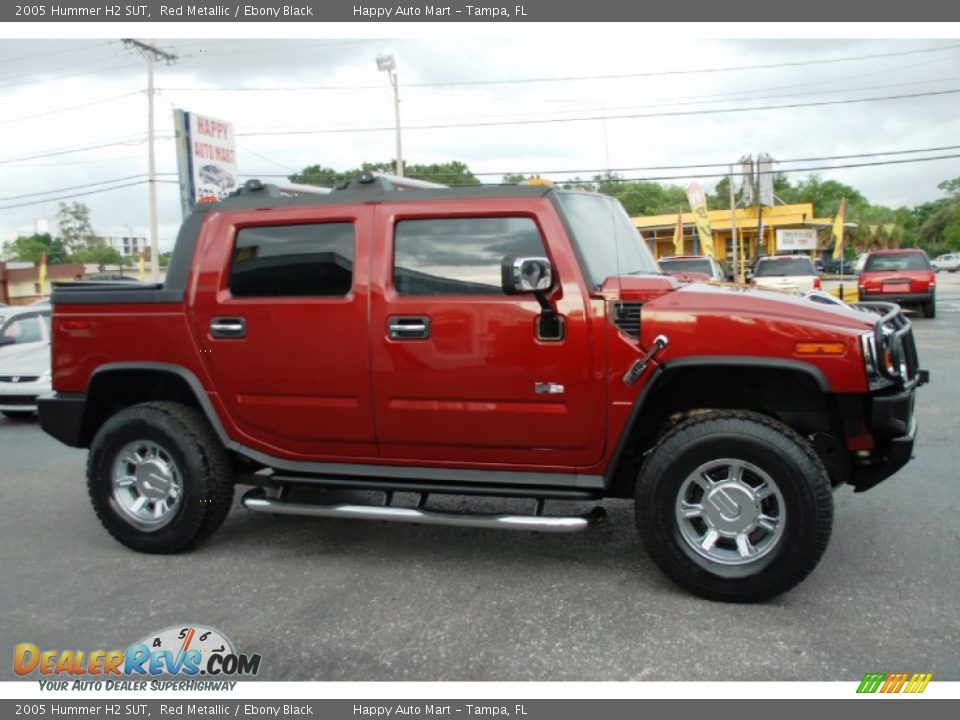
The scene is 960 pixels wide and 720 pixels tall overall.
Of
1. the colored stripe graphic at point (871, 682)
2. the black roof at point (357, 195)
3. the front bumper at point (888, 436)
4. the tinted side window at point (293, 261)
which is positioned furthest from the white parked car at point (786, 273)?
the colored stripe graphic at point (871, 682)

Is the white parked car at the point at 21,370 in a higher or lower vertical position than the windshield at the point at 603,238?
lower

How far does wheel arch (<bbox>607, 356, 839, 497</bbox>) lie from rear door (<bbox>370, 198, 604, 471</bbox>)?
0.23 meters

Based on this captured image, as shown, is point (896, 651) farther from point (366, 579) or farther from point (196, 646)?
point (196, 646)

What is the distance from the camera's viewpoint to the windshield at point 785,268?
19653mm

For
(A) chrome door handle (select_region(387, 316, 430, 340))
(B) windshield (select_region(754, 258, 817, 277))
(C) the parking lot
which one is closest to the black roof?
(A) chrome door handle (select_region(387, 316, 430, 340))

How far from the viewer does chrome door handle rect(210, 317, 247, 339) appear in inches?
176

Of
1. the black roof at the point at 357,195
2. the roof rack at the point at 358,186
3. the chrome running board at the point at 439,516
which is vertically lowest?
the chrome running board at the point at 439,516

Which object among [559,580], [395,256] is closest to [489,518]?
[559,580]

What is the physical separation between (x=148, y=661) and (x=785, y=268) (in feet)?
62.4

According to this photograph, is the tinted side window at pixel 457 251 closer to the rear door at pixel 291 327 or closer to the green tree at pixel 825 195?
the rear door at pixel 291 327

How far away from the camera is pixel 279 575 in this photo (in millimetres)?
4410

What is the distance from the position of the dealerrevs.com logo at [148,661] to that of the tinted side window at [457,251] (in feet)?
6.27

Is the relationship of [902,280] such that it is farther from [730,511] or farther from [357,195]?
[357,195]

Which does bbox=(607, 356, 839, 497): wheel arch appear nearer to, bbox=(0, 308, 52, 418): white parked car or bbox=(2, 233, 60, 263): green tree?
bbox=(0, 308, 52, 418): white parked car
